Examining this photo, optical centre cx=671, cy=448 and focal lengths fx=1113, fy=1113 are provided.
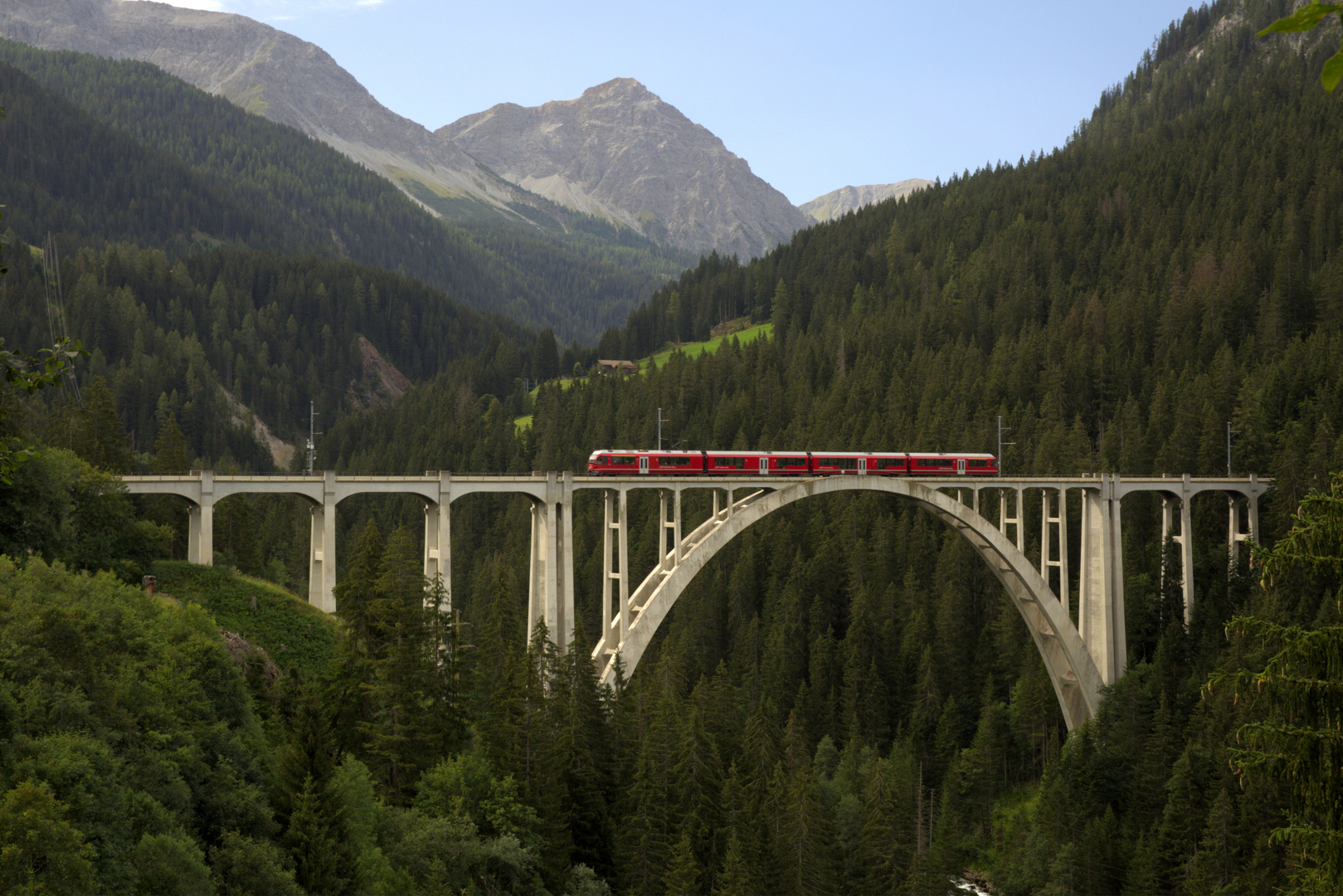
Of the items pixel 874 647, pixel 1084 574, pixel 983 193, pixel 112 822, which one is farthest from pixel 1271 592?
pixel 983 193

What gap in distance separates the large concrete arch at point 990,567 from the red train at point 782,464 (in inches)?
58.7

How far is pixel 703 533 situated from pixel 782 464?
208 inches

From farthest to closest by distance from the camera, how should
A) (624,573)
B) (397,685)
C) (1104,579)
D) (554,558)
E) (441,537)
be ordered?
(1104,579), (554,558), (624,573), (441,537), (397,685)

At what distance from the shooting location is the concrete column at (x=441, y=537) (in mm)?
42531

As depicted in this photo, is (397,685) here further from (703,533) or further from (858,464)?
(858,464)

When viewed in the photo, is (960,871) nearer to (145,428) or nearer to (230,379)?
(145,428)

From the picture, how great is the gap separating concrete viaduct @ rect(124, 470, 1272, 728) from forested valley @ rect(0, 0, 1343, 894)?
77.1 inches

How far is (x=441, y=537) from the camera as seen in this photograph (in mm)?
43188

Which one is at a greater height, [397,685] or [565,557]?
[565,557]

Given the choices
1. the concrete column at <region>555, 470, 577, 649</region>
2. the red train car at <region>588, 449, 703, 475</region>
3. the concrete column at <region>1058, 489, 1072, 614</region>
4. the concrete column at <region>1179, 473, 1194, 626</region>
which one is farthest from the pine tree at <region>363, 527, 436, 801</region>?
the concrete column at <region>1179, 473, 1194, 626</region>

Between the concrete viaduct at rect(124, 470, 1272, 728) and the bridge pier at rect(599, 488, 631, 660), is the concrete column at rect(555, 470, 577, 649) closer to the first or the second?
the concrete viaduct at rect(124, 470, 1272, 728)

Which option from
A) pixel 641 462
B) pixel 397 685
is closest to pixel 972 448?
pixel 641 462

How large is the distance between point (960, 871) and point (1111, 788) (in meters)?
9.30

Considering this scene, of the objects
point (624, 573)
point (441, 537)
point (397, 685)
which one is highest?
point (441, 537)
